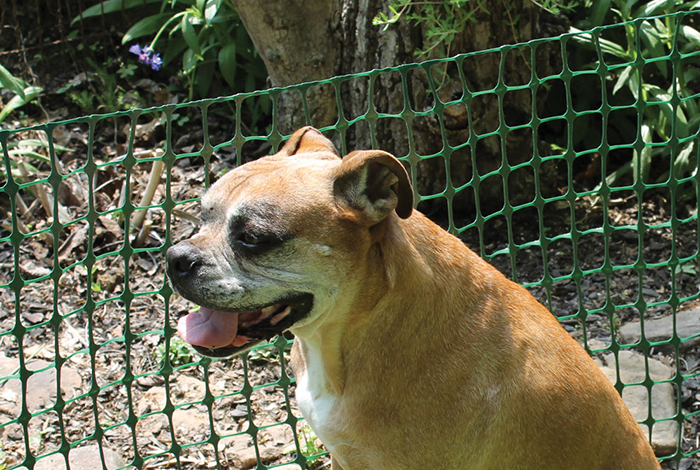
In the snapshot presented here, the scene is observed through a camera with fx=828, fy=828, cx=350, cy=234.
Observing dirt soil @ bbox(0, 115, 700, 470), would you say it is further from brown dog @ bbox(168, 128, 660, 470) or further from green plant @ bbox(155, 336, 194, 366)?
brown dog @ bbox(168, 128, 660, 470)

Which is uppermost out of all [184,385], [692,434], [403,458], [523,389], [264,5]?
[264,5]

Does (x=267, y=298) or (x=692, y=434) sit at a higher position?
(x=267, y=298)

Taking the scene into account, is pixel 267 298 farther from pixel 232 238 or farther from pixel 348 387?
pixel 348 387

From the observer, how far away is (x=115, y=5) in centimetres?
727

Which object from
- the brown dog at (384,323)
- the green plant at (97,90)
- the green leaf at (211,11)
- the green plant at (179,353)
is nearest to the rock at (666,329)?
the brown dog at (384,323)

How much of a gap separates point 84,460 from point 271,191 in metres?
2.24

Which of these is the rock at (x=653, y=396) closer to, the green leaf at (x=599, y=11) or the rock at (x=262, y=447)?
the rock at (x=262, y=447)

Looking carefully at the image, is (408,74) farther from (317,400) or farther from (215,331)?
(215,331)

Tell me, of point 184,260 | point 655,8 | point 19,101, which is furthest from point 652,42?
point 19,101

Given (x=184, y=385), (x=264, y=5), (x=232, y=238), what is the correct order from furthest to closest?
(x=264, y=5)
(x=184, y=385)
(x=232, y=238)

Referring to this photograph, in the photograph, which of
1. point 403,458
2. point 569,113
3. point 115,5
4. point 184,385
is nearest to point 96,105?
point 115,5

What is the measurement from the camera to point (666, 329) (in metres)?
5.05

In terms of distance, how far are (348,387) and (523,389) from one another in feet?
2.20

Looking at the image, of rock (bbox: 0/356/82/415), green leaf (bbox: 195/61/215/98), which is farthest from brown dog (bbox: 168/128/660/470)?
green leaf (bbox: 195/61/215/98)
